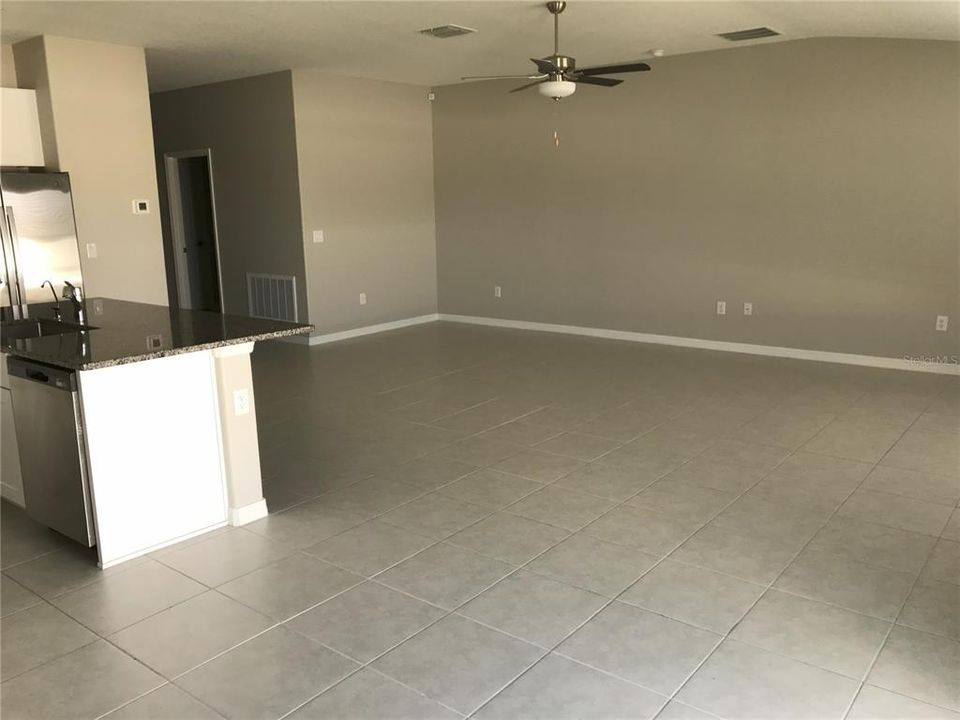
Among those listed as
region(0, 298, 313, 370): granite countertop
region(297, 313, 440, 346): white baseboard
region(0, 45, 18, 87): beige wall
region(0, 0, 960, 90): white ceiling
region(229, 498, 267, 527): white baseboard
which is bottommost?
region(229, 498, 267, 527): white baseboard

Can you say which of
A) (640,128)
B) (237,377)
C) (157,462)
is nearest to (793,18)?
(640,128)

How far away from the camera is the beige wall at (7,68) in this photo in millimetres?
5430

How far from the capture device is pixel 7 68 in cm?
547

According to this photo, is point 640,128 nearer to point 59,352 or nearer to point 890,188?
point 890,188

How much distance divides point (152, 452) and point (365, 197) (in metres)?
5.30

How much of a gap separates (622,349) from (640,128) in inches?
83.6

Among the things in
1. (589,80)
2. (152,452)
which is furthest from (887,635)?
(589,80)

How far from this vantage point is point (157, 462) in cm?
312

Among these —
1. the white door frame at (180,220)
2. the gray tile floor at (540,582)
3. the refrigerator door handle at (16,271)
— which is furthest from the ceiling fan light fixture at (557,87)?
the white door frame at (180,220)

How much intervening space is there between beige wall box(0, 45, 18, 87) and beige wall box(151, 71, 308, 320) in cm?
230

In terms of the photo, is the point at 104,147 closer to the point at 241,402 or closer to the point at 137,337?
the point at 137,337

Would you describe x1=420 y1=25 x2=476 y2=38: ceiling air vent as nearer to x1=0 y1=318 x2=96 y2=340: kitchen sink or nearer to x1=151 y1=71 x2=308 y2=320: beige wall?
x1=151 y1=71 x2=308 y2=320: beige wall

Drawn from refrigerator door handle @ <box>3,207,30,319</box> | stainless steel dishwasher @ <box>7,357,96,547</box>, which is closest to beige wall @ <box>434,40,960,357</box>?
refrigerator door handle @ <box>3,207,30,319</box>

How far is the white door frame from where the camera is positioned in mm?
8125
